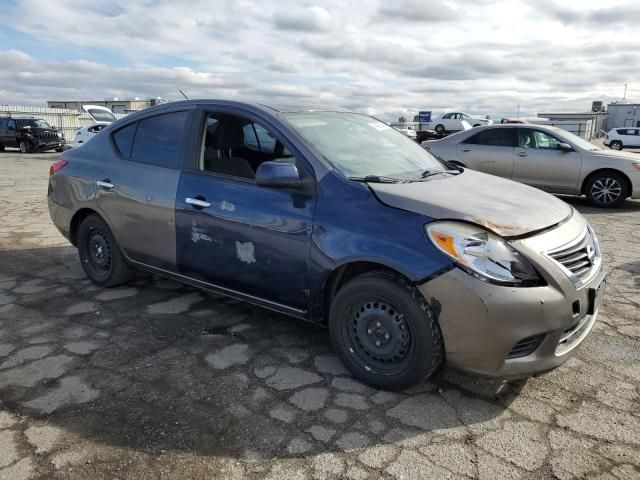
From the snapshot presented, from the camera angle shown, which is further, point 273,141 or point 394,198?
point 273,141

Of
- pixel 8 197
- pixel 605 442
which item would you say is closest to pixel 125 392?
pixel 605 442

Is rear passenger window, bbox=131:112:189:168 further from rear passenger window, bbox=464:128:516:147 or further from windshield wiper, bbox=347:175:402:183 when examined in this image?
rear passenger window, bbox=464:128:516:147

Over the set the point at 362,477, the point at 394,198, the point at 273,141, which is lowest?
the point at 362,477

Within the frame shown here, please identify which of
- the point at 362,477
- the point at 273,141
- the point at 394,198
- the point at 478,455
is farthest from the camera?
the point at 273,141

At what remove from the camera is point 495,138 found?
9766 mm

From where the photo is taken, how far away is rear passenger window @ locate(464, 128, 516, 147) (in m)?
9.64

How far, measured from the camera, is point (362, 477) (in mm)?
2354

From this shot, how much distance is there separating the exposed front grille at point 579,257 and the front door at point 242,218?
1393 millimetres

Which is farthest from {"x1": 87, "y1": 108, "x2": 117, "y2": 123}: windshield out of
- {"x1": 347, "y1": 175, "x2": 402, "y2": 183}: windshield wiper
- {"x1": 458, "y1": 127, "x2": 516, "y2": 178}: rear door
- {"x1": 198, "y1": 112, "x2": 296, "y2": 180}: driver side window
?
{"x1": 347, "y1": 175, "x2": 402, "y2": 183}: windshield wiper

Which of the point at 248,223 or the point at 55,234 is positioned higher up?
the point at 248,223

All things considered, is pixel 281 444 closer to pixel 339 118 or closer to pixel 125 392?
pixel 125 392

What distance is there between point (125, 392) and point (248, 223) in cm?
124

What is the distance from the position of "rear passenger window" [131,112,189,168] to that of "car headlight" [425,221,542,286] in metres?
2.21

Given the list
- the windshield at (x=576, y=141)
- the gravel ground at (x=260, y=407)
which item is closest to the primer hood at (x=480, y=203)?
the gravel ground at (x=260, y=407)
